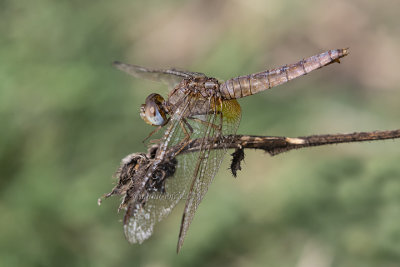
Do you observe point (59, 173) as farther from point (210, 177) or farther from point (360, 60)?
point (360, 60)

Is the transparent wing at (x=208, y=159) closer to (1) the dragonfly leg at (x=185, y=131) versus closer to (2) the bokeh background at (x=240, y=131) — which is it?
(1) the dragonfly leg at (x=185, y=131)

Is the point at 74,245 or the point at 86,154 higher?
the point at 86,154

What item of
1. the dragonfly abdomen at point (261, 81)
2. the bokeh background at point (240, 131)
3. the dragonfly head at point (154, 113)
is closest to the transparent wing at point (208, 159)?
the dragonfly abdomen at point (261, 81)

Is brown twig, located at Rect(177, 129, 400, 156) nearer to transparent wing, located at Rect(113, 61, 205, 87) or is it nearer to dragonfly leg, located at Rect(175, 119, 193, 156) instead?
dragonfly leg, located at Rect(175, 119, 193, 156)

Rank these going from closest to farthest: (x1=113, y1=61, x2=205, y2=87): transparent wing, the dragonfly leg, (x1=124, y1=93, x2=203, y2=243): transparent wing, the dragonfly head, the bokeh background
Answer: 1. (x1=124, y1=93, x2=203, y2=243): transparent wing
2. the dragonfly leg
3. the dragonfly head
4. (x1=113, y1=61, x2=205, y2=87): transparent wing
5. the bokeh background

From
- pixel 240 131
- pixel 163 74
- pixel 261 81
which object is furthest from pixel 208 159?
pixel 240 131

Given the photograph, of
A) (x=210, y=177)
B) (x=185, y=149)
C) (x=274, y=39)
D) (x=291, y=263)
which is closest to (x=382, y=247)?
(x=291, y=263)

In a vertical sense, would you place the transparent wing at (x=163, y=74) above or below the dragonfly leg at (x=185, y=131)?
above

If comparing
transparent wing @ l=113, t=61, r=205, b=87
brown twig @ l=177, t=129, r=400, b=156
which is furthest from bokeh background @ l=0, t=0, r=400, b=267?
brown twig @ l=177, t=129, r=400, b=156
